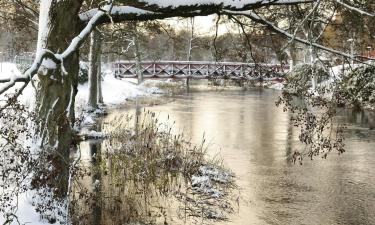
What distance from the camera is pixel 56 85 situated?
676 centimetres

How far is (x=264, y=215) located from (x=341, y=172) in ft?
13.4

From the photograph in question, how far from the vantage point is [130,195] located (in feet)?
30.3

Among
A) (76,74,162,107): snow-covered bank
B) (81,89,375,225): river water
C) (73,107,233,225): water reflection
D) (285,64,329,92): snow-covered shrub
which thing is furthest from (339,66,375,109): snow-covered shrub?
(73,107,233,225): water reflection

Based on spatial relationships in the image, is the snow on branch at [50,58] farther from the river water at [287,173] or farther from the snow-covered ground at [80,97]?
the river water at [287,173]

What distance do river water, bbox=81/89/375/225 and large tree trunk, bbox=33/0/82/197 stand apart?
3114mm

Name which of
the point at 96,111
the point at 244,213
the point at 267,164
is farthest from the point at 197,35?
the point at 244,213

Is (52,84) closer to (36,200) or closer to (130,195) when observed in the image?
(36,200)

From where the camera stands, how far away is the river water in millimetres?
8688

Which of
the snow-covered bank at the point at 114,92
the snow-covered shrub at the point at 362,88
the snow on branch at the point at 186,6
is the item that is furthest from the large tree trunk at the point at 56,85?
the snow-covered shrub at the point at 362,88

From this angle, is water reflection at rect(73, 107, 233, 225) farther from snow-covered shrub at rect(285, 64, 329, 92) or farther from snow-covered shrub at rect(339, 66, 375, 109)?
snow-covered shrub at rect(339, 66, 375, 109)

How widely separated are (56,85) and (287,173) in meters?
6.71

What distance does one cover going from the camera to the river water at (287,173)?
28.5 ft

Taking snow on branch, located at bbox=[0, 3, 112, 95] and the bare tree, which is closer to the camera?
snow on branch, located at bbox=[0, 3, 112, 95]

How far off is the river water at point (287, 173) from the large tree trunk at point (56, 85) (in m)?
3.11
